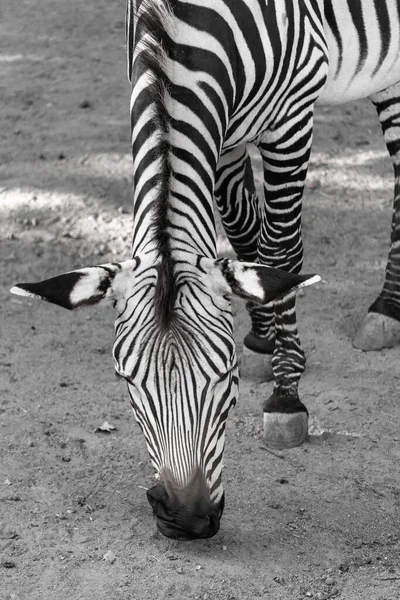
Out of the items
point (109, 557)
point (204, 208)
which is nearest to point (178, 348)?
point (204, 208)

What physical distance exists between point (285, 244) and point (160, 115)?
5.50ft

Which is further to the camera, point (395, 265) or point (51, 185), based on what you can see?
point (51, 185)

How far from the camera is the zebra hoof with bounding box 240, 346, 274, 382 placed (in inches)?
287

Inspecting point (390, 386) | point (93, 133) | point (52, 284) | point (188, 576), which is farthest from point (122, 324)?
point (93, 133)

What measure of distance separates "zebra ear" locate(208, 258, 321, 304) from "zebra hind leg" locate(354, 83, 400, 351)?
3247 millimetres

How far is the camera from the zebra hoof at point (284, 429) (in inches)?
248

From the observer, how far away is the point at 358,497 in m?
→ 5.73

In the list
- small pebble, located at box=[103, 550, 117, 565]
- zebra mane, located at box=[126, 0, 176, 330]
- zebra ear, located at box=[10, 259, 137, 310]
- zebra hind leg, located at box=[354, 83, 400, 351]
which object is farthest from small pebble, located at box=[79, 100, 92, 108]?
small pebble, located at box=[103, 550, 117, 565]

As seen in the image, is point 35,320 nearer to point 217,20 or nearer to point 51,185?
point 51,185

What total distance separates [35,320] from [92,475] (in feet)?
7.98

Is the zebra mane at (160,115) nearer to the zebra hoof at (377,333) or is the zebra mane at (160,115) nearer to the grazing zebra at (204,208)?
the grazing zebra at (204,208)

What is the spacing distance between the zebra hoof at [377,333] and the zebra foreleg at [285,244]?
3.72ft

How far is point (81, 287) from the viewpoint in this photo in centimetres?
452

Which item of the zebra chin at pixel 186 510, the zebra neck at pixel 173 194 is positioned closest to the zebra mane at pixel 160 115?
the zebra neck at pixel 173 194
